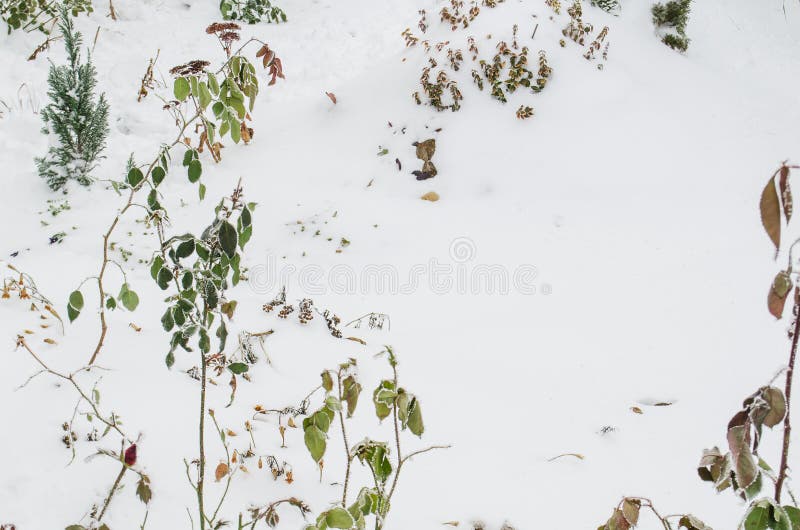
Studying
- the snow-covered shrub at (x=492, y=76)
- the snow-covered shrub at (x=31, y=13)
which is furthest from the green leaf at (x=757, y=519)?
the snow-covered shrub at (x=31, y=13)

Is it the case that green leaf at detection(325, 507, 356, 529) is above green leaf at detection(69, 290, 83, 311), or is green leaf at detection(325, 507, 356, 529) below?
below

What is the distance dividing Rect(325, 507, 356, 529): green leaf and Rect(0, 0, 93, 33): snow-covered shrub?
6233mm

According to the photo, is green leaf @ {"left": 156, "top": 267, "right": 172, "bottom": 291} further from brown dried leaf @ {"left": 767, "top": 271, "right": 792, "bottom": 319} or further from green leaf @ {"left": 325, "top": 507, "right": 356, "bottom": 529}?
brown dried leaf @ {"left": 767, "top": 271, "right": 792, "bottom": 319}

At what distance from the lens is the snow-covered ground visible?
6.80 feet

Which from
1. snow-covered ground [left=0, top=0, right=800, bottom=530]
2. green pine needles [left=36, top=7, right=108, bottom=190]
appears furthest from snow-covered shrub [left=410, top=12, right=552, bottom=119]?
green pine needles [left=36, top=7, right=108, bottom=190]

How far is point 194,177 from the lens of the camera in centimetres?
144

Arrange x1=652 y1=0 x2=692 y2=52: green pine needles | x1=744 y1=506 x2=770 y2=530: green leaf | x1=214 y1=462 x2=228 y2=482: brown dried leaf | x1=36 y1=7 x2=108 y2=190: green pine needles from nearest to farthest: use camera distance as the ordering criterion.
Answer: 1. x1=744 y1=506 x2=770 y2=530: green leaf
2. x1=214 y1=462 x2=228 y2=482: brown dried leaf
3. x1=36 y1=7 x2=108 y2=190: green pine needles
4. x1=652 y1=0 x2=692 y2=52: green pine needles

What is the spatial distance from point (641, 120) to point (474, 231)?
6.78 ft

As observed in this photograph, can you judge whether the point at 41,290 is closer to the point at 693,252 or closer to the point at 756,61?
the point at 693,252

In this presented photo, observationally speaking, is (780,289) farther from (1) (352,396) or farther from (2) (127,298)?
(2) (127,298)

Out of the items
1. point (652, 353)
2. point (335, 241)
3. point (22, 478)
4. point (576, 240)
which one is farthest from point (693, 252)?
point (22, 478)

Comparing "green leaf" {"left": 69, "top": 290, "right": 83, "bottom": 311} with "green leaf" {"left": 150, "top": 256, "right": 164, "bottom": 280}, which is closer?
"green leaf" {"left": 150, "top": 256, "right": 164, "bottom": 280}

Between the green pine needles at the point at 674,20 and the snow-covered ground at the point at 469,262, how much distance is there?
0.64 ft

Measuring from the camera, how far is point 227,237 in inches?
46.5
